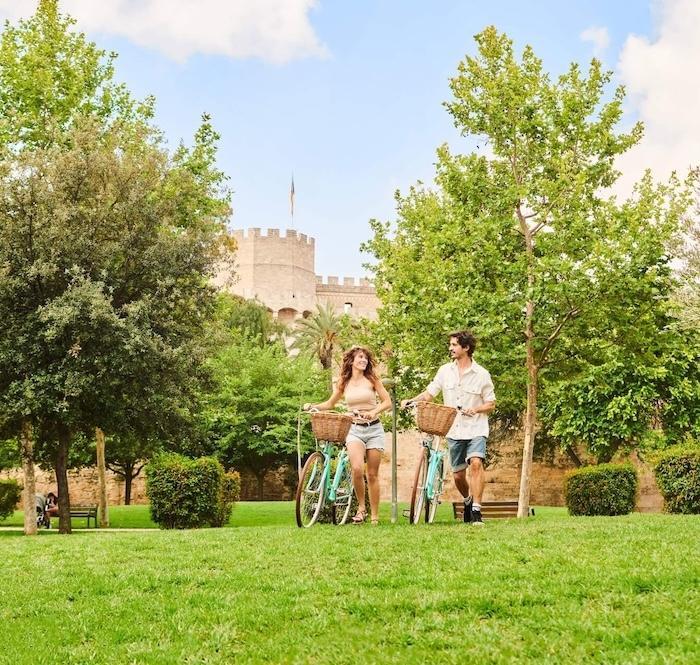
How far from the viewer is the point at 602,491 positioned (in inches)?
711

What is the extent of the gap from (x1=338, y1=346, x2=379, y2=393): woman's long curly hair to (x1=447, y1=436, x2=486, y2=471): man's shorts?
104 centimetres

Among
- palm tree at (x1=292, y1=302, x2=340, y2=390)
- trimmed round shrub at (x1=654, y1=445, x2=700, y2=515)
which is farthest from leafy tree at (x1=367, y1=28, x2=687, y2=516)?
palm tree at (x1=292, y1=302, x2=340, y2=390)

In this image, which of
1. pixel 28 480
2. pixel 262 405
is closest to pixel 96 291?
pixel 28 480

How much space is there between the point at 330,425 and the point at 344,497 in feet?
3.75

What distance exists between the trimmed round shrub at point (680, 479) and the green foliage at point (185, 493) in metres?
8.50

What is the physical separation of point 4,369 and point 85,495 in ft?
89.4

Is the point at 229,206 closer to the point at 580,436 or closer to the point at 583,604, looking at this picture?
the point at 580,436

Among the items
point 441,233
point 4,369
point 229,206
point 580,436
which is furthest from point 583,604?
point 580,436

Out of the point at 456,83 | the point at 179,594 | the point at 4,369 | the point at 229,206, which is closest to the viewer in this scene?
the point at 179,594

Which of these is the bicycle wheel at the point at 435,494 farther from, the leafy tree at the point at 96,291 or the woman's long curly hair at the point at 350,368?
the leafy tree at the point at 96,291

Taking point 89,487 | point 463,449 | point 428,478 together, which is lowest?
point 89,487

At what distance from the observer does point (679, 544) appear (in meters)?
7.29

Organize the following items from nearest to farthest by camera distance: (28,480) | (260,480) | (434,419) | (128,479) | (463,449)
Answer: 1. (434,419)
2. (463,449)
3. (28,480)
4. (128,479)
5. (260,480)

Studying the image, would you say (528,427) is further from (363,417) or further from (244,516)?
(244,516)
